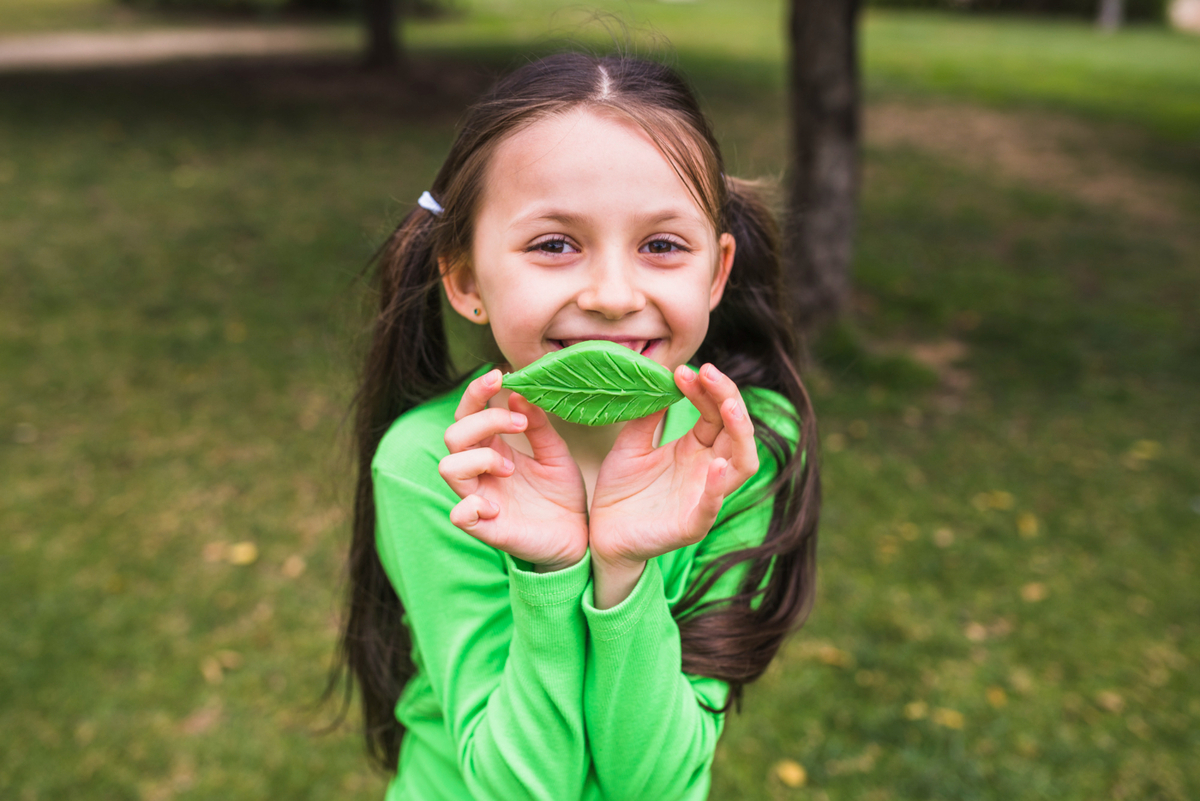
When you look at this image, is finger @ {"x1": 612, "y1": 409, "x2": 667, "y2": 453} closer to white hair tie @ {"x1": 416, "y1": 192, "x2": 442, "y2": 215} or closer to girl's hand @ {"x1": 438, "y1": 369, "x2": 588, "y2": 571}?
girl's hand @ {"x1": 438, "y1": 369, "x2": 588, "y2": 571}

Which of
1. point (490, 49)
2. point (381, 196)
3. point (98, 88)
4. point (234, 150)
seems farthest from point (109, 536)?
point (490, 49)

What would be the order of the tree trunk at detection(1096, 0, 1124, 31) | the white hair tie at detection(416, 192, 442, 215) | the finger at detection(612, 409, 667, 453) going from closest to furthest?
the finger at detection(612, 409, 667, 453) < the white hair tie at detection(416, 192, 442, 215) < the tree trunk at detection(1096, 0, 1124, 31)

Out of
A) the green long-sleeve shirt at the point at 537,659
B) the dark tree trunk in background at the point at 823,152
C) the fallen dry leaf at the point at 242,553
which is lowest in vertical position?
the fallen dry leaf at the point at 242,553

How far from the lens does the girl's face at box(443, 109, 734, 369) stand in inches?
55.4

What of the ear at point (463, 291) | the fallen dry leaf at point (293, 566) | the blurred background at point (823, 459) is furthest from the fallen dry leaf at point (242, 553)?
the ear at point (463, 291)

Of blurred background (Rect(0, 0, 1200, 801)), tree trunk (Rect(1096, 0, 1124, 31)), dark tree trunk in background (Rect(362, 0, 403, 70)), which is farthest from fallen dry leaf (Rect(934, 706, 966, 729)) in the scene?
tree trunk (Rect(1096, 0, 1124, 31))

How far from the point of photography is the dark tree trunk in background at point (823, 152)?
5414 mm

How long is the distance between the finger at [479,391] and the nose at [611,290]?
18 centimetres

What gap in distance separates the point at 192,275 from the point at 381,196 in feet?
7.88

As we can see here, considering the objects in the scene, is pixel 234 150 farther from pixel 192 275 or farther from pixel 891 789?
pixel 891 789

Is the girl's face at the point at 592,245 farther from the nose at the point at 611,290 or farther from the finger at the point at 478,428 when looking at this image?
the finger at the point at 478,428

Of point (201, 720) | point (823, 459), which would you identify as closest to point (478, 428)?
point (201, 720)

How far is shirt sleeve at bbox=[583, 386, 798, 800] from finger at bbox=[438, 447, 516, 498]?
264 mm

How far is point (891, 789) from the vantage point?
3.19 m
